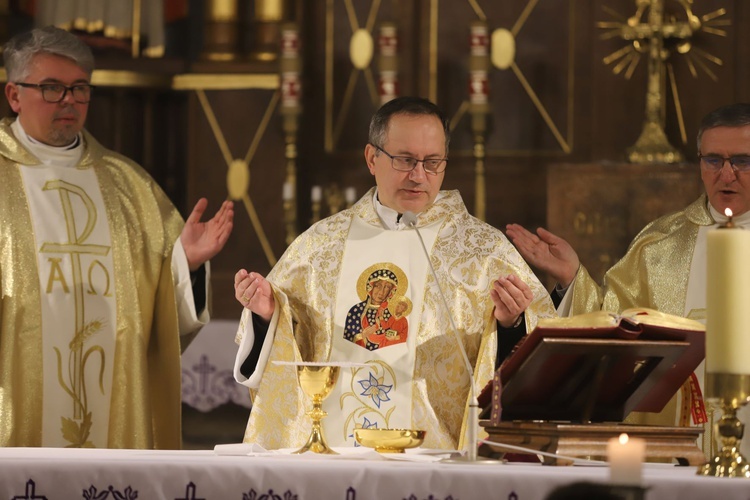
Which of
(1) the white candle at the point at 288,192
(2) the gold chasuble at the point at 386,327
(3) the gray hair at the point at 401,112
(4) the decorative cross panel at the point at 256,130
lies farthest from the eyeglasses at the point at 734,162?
(4) the decorative cross panel at the point at 256,130

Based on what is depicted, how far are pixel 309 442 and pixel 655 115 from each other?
174 inches

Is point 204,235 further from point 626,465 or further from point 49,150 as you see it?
point 626,465

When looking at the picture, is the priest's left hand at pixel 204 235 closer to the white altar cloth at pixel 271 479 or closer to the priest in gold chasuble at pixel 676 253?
the priest in gold chasuble at pixel 676 253

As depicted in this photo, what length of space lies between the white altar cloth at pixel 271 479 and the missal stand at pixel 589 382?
23cm

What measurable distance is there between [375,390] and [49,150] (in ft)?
6.67

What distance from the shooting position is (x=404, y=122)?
4.66 metres

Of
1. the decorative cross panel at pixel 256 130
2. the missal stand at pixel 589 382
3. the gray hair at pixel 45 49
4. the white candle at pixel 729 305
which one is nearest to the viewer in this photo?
the white candle at pixel 729 305

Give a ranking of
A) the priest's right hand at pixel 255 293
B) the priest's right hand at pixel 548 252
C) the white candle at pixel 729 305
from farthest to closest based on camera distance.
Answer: the priest's right hand at pixel 548 252
the priest's right hand at pixel 255 293
the white candle at pixel 729 305

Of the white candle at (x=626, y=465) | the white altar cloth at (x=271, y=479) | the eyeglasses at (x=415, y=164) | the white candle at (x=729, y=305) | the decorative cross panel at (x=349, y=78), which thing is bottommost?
the white altar cloth at (x=271, y=479)

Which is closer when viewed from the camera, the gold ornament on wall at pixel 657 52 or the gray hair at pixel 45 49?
the gray hair at pixel 45 49

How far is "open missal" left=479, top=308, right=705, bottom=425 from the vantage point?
138 inches

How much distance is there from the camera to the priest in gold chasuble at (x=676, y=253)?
15.8 ft

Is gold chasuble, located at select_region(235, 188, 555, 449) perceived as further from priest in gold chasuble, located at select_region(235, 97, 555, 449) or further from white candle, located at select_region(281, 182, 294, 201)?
white candle, located at select_region(281, 182, 294, 201)

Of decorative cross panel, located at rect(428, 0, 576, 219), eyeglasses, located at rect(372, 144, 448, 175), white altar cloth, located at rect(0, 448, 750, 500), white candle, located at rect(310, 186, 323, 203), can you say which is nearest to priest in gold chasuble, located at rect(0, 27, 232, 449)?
eyeglasses, located at rect(372, 144, 448, 175)
